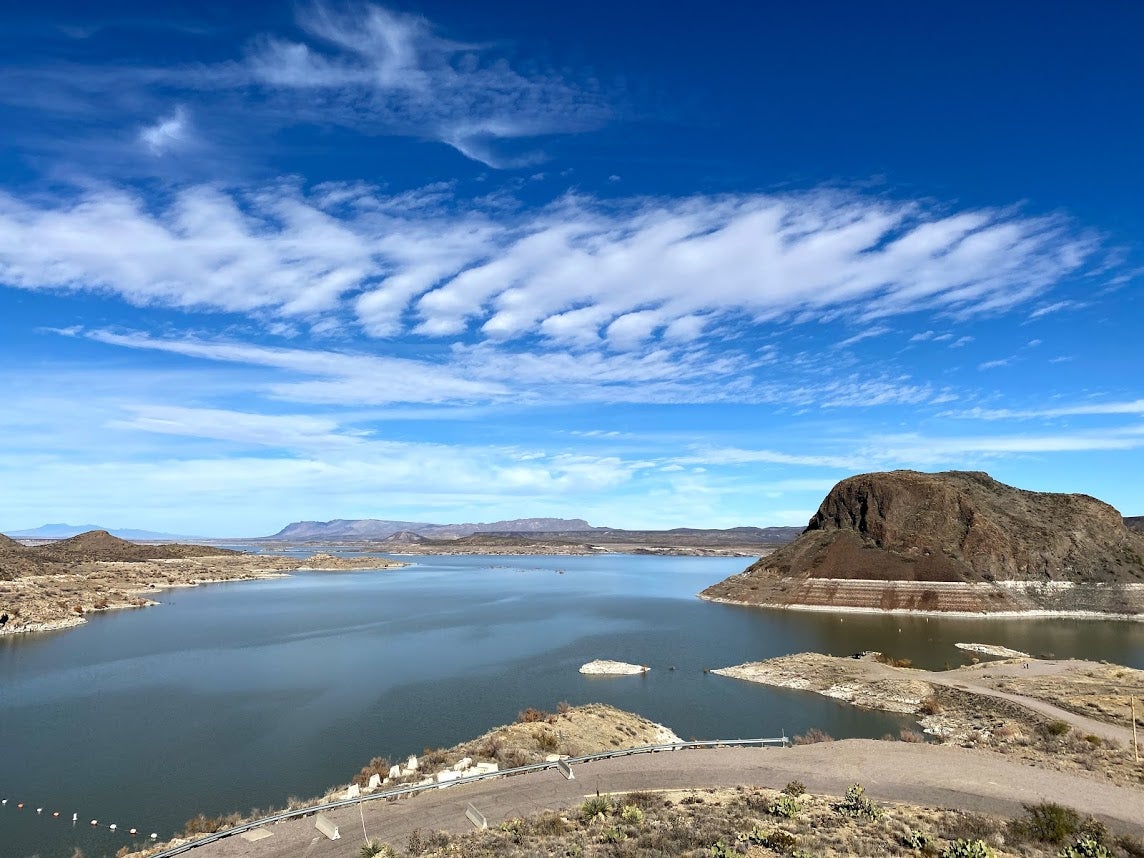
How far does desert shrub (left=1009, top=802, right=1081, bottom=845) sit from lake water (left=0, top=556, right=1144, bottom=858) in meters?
20.3

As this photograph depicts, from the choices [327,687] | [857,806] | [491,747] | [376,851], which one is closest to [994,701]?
[857,806]

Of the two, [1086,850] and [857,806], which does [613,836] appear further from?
[1086,850]

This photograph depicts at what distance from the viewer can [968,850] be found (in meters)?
20.0

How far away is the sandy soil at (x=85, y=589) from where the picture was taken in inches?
3695

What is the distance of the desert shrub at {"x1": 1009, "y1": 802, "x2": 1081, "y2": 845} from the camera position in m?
22.0

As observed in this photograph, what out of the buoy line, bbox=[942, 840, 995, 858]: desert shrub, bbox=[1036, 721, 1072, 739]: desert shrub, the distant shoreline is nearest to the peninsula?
the buoy line

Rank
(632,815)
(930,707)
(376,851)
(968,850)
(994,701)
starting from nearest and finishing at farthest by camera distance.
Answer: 1. (968,850)
2. (376,851)
3. (632,815)
4. (994,701)
5. (930,707)

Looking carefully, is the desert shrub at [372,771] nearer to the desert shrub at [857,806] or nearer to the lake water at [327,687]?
the lake water at [327,687]

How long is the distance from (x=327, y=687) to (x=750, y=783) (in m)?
41.3

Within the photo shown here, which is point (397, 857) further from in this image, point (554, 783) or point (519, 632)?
point (519, 632)

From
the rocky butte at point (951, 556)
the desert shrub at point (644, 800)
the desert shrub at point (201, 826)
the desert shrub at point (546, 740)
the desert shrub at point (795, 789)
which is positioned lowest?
the desert shrub at point (201, 826)

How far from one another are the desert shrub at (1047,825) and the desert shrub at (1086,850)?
727mm

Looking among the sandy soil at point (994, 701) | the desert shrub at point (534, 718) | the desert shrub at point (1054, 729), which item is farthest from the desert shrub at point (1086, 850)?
the desert shrub at point (534, 718)

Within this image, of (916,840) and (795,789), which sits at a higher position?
(916,840)
